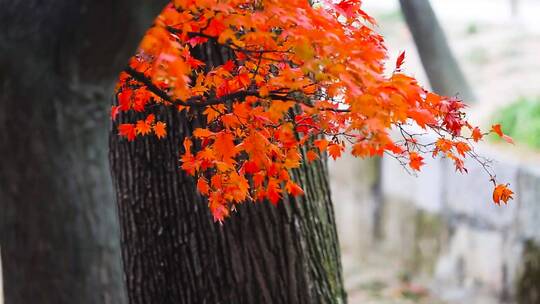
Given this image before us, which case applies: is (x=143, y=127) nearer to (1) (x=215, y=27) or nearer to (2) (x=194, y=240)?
(2) (x=194, y=240)

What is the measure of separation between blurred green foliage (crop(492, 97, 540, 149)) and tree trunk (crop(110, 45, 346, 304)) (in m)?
4.36

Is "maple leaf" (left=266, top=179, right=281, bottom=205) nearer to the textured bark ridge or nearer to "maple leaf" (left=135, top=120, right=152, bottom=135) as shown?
the textured bark ridge

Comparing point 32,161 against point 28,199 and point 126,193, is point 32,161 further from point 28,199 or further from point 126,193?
point 126,193

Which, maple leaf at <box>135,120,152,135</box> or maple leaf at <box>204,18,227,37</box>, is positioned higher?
maple leaf at <box>204,18,227,37</box>

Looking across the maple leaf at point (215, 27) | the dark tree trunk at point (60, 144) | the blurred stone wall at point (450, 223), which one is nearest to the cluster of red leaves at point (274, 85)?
the maple leaf at point (215, 27)

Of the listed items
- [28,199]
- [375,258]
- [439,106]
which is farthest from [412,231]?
[28,199]

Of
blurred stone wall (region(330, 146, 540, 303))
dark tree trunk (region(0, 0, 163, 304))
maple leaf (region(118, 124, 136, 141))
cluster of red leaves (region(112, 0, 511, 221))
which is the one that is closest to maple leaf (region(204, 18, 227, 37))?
cluster of red leaves (region(112, 0, 511, 221))

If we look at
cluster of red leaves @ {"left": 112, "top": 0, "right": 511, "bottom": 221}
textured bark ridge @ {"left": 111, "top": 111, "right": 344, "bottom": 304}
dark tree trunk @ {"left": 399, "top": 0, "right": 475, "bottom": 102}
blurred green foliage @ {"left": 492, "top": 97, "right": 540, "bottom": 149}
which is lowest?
textured bark ridge @ {"left": 111, "top": 111, "right": 344, "bottom": 304}

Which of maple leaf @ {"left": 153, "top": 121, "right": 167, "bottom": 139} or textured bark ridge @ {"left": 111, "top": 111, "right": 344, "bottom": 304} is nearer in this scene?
maple leaf @ {"left": 153, "top": 121, "right": 167, "bottom": 139}

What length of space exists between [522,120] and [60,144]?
274 inches

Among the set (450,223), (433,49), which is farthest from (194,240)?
(433,49)

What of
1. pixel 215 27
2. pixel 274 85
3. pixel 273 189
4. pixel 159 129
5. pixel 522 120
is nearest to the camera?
pixel 215 27

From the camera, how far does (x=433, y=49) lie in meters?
9.43

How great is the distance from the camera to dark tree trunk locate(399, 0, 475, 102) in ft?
29.5
